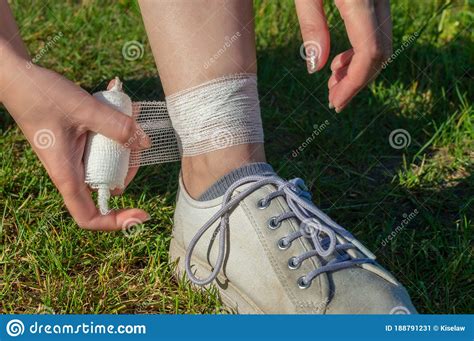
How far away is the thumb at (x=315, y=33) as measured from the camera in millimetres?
1562

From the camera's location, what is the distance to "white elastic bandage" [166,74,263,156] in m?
1.64

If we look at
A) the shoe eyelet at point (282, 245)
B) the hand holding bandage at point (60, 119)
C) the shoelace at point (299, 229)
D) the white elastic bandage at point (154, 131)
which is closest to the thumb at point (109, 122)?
the hand holding bandage at point (60, 119)

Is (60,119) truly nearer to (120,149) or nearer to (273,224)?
(120,149)

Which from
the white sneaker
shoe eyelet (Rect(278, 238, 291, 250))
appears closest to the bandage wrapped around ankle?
the white sneaker

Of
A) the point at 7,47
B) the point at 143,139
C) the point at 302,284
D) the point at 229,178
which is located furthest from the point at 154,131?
the point at 302,284

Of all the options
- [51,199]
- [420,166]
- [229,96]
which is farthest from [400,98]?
[51,199]

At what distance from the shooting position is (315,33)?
62.1 inches

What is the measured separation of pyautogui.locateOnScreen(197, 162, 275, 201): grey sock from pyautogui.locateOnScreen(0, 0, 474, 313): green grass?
0.21 metres

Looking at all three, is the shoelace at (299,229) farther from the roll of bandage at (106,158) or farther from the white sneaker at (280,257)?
the roll of bandage at (106,158)

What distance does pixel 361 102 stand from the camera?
2441 millimetres

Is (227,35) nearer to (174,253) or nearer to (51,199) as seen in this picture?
(174,253)

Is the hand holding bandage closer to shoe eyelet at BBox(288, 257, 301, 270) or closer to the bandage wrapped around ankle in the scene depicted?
the bandage wrapped around ankle

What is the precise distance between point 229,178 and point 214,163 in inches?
1.8

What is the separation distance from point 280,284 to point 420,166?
31.3 inches
